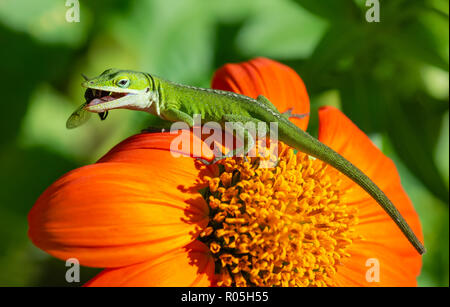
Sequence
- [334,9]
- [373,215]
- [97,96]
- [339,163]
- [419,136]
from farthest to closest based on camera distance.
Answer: [419,136] → [334,9] → [373,215] → [339,163] → [97,96]

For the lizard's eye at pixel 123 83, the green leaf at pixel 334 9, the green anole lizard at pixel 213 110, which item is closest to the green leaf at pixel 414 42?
the green leaf at pixel 334 9

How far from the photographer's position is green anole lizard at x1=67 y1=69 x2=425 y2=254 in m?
1.27

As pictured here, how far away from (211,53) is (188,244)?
0.93m

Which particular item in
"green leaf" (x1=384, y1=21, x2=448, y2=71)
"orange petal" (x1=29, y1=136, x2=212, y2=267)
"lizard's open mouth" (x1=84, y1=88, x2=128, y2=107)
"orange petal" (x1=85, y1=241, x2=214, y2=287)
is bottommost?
"orange petal" (x1=85, y1=241, x2=214, y2=287)

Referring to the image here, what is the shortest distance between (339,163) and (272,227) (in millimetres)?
294

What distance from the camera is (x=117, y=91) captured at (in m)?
1.23

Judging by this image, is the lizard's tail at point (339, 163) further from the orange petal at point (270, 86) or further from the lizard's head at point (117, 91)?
the lizard's head at point (117, 91)

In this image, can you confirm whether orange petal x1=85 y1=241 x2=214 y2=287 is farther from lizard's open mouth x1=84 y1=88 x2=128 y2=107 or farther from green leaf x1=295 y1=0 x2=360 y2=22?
green leaf x1=295 y1=0 x2=360 y2=22

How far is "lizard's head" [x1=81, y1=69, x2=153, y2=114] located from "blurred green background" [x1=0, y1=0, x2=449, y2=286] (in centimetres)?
44

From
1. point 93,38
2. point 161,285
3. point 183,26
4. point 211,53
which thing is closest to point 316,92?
point 211,53

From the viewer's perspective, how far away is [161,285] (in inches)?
45.9

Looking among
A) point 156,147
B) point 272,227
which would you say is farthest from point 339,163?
point 156,147

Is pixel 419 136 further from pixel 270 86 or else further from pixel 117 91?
pixel 117 91

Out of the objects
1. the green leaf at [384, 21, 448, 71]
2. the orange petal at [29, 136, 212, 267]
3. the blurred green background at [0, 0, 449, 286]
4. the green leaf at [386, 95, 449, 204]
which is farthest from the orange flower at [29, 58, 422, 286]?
the green leaf at [384, 21, 448, 71]
